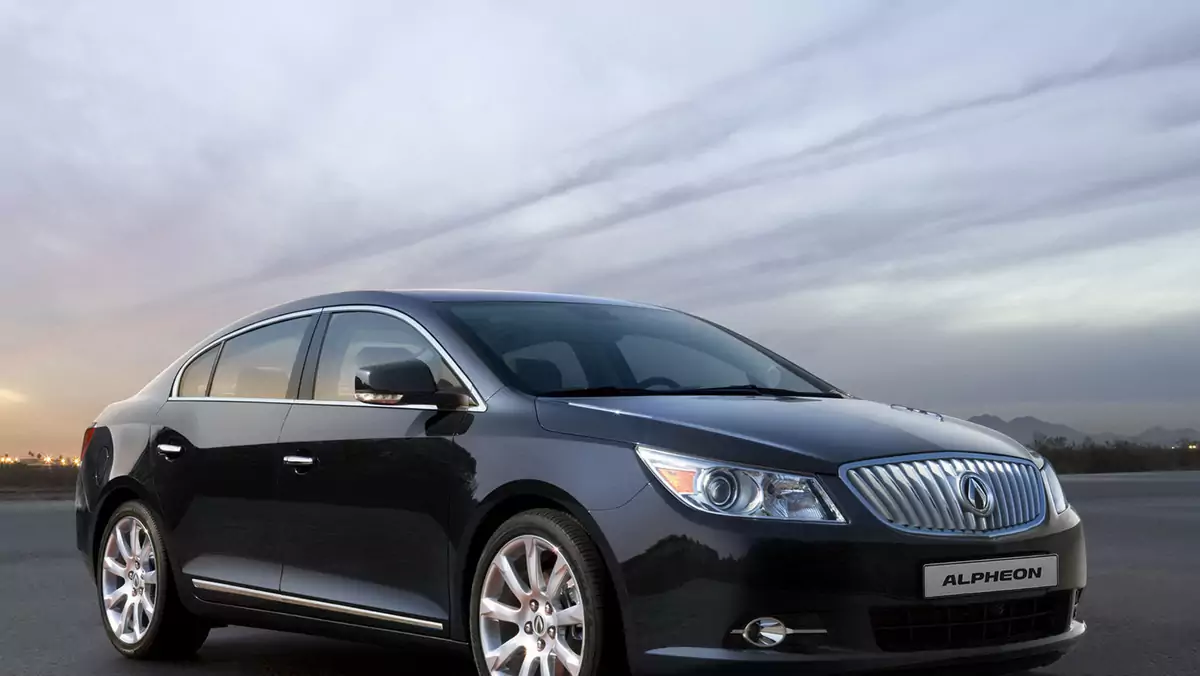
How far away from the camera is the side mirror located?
5.77 meters

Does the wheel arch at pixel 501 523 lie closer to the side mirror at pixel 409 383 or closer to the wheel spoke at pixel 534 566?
the wheel spoke at pixel 534 566

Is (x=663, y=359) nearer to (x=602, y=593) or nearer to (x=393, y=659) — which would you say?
(x=602, y=593)

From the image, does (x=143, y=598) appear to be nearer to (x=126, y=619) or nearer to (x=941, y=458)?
(x=126, y=619)

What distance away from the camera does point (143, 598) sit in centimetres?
780

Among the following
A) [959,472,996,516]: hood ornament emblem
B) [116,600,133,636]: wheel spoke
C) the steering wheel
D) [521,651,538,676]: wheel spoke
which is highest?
the steering wheel

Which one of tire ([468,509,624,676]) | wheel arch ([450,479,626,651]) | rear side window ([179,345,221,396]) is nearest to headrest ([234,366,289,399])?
rear side window ([179,345,221,396])

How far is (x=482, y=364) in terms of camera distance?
597cm

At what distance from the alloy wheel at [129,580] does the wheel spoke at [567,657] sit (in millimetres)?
3241

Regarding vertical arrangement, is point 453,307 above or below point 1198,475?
above

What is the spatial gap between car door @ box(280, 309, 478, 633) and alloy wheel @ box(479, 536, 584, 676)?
0.31 metres

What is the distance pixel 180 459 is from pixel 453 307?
200 centimetres

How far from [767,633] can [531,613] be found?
3.18 ft

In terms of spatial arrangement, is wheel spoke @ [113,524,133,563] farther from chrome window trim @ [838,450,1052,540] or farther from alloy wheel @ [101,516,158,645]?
chrome window trim @ [838,450,1052,540]

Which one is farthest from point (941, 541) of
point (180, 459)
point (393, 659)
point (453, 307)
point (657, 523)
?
point (180, 459)
